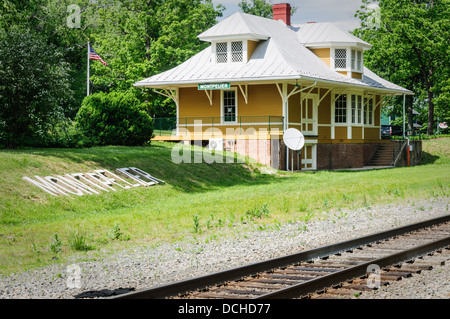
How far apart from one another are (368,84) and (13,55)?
22318mm

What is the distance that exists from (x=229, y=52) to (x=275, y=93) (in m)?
3.82

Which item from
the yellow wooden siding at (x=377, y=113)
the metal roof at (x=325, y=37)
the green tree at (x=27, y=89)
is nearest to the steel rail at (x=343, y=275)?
the green tree at (x=27, y=89)

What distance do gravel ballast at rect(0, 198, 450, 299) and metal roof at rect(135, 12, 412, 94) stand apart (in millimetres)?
17415

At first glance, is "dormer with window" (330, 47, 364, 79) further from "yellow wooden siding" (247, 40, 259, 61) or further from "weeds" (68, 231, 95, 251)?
"weeds" (68, 231, 95, 251)

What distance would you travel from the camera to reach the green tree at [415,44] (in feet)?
165

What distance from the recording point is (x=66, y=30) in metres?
59.5

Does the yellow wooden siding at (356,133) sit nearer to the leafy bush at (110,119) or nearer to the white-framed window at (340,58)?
the white-framed window at (340,58)

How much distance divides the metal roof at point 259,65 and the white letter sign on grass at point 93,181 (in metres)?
11.2

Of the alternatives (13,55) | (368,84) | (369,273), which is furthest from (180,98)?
(369,273)

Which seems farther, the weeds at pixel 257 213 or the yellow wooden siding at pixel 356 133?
the yellow wooden siding at pixel 356 133

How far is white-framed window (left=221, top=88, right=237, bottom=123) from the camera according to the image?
3447cm

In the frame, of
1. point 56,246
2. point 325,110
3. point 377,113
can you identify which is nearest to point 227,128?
point 325,110

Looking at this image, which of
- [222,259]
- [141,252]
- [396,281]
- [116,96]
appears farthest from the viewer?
[116,96]
